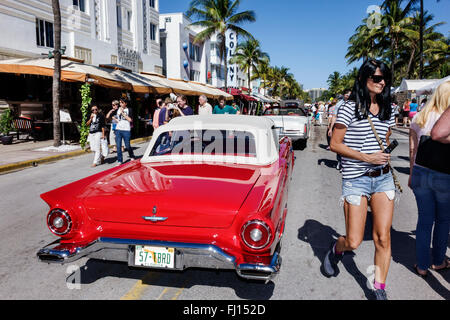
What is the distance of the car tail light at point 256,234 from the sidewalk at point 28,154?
8.30 meters

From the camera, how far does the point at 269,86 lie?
254 feet

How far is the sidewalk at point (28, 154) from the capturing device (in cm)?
913

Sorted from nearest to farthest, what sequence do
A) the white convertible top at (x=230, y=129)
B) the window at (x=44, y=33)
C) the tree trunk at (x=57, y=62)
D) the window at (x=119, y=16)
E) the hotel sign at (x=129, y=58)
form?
the white convertible top at (x=230, y=129), the tree trunk at (x=57, y=62), the window at (x=44, y=33), the hotel sign at (x=129, y=58), the window at (x=119, y=16)

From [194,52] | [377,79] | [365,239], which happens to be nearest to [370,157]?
[377,79]

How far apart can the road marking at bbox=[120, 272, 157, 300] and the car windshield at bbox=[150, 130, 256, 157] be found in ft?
4.59

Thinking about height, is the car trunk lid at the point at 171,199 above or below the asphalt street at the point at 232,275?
above

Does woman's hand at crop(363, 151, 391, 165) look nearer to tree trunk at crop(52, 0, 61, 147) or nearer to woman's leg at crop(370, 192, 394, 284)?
woman's leg at crop(370, 192, 394, 284)

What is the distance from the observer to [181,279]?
3279mm

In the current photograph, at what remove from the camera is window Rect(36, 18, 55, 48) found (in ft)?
61.0

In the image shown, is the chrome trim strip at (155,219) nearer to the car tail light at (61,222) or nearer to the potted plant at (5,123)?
the car tail light at (61,222)

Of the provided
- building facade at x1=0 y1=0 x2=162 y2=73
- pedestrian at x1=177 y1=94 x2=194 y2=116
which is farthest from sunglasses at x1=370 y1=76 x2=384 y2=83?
building facade at x1=0 y1=0 x2=162 y2=73

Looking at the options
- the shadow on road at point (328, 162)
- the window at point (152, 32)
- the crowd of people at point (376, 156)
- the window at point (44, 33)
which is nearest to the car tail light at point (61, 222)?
the crowd of people at point (376, 156)

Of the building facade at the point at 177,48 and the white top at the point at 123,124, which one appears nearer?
the white top at the point at 123,124
